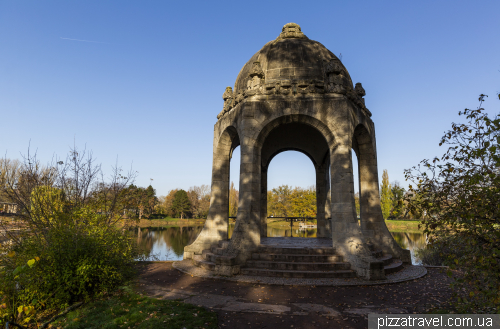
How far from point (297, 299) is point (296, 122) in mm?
6472

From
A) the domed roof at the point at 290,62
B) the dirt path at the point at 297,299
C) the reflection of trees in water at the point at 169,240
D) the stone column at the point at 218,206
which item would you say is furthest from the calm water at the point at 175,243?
the domed roof at the point at 290,62

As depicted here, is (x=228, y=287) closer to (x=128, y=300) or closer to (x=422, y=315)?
(x=128, y=300)

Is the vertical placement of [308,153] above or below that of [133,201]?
above

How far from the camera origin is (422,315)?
201 inches

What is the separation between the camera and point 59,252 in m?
Answer: 5.86

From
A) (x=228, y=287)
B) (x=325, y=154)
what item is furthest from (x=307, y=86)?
(x=228, y=287)

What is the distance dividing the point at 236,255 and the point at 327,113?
19.5ft

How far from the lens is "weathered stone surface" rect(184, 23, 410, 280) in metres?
9.22

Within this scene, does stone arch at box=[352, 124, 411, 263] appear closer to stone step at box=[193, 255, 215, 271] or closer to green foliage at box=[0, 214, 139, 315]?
stone step at box=[193, 255, 215, 271]

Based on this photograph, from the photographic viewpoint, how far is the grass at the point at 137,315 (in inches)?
192

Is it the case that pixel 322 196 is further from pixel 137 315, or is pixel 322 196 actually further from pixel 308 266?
pixel 137 315

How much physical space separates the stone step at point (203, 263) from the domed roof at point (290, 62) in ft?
22.0

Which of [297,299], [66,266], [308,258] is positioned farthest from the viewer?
[308,258]

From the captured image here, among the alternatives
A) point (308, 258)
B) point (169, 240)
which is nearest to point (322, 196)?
point (308, 258)
